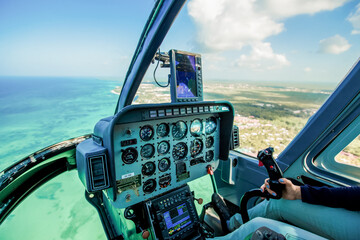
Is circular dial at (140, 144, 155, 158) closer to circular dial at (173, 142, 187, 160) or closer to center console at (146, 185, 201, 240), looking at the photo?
circular dial at (173, 142, 187, 160)

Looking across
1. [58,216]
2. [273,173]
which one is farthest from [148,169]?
[58,216]

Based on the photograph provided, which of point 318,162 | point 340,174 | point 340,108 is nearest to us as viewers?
point 340,108

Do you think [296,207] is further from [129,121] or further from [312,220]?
[129,121]

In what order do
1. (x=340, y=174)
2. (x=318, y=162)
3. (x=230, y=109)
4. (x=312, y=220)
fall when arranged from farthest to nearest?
1. (x=230, y=109)
2. (x=318, y=162)
3. (x=340, y=174)
4. (x=312, y=220)

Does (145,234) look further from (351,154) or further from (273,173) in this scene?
(351,154)

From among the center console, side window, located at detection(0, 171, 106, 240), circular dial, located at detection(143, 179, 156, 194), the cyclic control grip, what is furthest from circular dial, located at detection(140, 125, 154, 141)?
side window, located at detection(0, 171, 106, 240)

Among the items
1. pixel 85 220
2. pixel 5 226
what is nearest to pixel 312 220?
pixel 85 220

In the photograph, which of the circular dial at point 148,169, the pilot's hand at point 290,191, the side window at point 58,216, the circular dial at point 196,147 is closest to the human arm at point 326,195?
the pilot's hand at point 290,191
